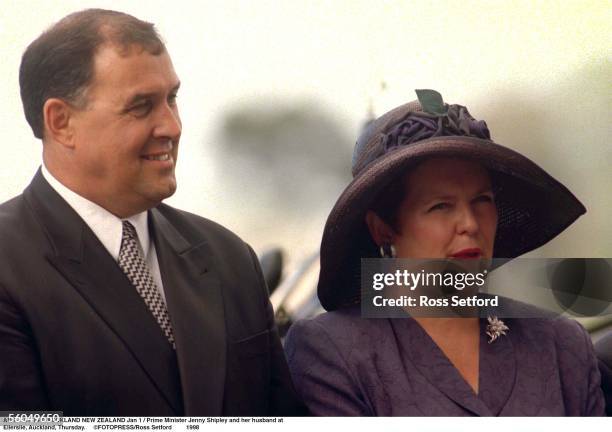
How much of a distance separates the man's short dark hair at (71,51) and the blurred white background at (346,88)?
16 centimetres

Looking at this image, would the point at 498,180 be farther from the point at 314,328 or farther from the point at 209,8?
the point at 209,8

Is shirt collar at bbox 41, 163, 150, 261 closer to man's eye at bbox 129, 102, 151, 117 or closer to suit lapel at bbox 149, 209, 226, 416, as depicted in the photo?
suit lapel at bbox 149, 209, 226, 416

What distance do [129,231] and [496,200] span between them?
82 centimetres

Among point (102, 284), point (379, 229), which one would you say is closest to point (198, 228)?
point (102, 284)

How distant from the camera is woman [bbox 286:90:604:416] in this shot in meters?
2.19

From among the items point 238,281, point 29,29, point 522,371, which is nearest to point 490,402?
point 522,371

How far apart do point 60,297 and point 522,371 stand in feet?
3.31

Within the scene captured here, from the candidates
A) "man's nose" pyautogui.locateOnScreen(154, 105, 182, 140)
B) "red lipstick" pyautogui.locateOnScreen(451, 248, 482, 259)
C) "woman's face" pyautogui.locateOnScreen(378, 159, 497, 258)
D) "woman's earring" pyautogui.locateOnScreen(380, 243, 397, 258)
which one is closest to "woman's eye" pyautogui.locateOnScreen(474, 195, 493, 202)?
"woman's face" pyautogui.locateOnScreen(378, 159, 497, 258)

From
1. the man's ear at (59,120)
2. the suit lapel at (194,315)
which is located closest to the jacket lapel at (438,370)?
the suit lapel at (194,315)

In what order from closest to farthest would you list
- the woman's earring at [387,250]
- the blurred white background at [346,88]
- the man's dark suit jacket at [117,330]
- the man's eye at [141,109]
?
the man's dark suit jacket at [117,330], the man's eye at [141,109], the woman's earring at [387,250], the blurred white background at [346,88]


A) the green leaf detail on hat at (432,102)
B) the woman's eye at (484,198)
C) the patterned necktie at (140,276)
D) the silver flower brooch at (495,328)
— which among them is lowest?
the silver flower brooch at (495,328)

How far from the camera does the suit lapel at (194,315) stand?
219 cm

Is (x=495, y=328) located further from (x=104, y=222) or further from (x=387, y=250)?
(x=104, y=222)

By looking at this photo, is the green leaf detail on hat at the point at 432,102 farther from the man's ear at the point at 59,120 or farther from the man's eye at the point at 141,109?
the man's ear at the point at 59,120
